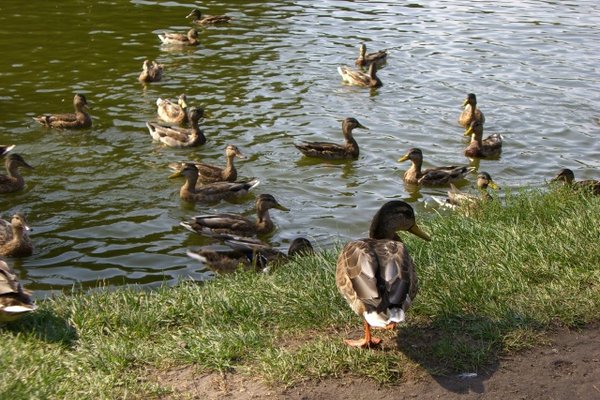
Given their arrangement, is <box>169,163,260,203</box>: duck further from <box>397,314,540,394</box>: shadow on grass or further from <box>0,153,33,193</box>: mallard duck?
<box>397,314,540,394</box>: shadow on grass

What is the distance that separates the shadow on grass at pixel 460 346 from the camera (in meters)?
5.86

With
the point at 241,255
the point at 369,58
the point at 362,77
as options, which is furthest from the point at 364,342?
the point at 369,58

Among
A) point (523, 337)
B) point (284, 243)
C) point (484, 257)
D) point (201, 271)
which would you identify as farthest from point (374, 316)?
point (284, 243)

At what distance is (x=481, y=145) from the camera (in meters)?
14.7

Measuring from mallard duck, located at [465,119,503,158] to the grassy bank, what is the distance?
6.34 m

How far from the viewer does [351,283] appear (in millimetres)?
6164

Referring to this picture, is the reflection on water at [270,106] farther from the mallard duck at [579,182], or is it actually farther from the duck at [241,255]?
the mallard duck at [579,182]

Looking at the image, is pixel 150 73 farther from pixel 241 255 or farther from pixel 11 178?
pixel 241 255

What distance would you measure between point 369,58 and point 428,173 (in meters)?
5.70

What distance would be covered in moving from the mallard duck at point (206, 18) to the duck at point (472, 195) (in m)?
10.4

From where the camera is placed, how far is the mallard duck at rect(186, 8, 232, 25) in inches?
875

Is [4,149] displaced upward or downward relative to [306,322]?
downward

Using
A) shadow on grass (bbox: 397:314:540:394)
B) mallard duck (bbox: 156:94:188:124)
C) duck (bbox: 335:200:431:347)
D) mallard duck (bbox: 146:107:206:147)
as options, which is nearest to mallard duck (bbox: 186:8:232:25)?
mallard duck (bbox: 156:94:188:124)

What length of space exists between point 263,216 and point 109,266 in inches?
86.0
